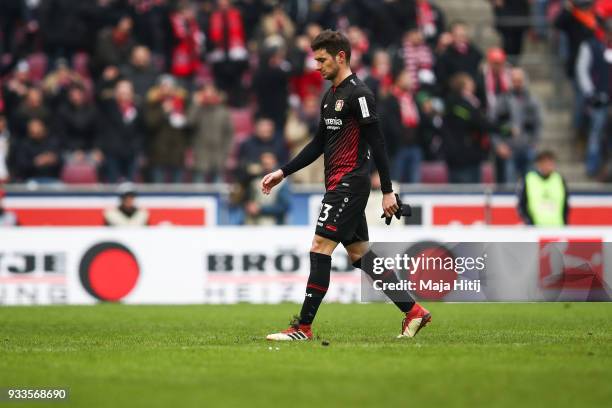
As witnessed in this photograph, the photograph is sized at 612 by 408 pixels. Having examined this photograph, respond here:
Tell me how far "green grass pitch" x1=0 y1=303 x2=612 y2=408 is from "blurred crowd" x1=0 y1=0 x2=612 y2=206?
744 centimetres

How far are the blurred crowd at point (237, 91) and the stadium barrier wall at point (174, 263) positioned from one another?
2.49m

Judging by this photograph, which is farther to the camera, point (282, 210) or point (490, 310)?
point (282, 210)

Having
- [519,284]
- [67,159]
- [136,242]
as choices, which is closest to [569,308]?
[519,284]

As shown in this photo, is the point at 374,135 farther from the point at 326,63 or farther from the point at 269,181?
the point at 269,181

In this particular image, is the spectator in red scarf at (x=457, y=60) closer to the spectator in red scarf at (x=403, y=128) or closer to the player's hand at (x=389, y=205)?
the spectator in red scarf at (x=403, y=128)

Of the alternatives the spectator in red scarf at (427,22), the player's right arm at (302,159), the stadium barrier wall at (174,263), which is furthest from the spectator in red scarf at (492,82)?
the player's right arm at (302,159)

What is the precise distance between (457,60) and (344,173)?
12659mm

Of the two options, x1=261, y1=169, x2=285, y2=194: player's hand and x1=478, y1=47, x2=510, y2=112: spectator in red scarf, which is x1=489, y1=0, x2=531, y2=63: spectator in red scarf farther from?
x1=261, y1=169, x2=285, y2=194: player's hand

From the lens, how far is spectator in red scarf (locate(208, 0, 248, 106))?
22234mm

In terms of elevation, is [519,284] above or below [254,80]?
below

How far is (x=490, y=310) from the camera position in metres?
15.8

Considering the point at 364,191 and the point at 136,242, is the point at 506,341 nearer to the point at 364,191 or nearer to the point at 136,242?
the point at 364,191

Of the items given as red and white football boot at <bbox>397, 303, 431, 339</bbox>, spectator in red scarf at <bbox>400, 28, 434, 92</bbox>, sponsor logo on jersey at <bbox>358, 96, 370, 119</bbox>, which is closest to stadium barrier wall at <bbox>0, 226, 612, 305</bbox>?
spectator in red scarf at <bbox>400, 28, 434, 92</bbox>

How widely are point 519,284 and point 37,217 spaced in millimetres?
11270
